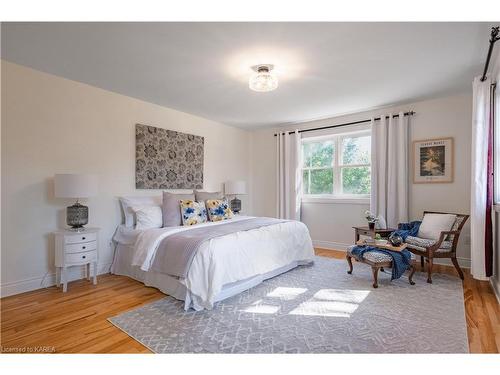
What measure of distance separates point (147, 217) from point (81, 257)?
0.82 meters

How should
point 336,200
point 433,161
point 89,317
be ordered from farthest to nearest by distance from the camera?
point 336,200 < point 433,161 < point 89,317

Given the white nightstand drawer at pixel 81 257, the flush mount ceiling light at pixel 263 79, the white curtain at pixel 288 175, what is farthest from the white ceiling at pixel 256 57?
the white nightstand drawer at pixel 81 257

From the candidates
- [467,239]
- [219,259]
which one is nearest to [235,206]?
[219,259]

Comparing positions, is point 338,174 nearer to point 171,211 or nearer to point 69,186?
point 171,211

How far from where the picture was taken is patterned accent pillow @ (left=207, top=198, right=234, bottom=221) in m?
3.92

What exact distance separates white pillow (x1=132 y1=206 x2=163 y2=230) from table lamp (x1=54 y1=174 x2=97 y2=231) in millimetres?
561

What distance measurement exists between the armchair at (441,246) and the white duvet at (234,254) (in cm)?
131

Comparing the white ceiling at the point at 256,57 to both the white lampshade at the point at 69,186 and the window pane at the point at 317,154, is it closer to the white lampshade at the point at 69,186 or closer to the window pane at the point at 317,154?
the white lampshade at the point at 69,186

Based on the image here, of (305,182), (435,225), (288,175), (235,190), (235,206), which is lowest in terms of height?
(435,225)

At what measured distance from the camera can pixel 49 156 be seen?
10.0 feet

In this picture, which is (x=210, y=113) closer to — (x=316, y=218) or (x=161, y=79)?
(x=161, y=79)

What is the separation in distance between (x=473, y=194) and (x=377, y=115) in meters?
1.97

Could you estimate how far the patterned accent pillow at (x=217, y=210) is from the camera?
3.92m

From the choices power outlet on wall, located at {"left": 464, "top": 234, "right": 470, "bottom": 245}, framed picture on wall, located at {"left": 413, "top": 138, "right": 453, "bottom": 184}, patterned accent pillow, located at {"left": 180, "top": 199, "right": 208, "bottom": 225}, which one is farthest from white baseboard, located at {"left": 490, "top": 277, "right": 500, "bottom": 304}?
patterned accent pillow, located at {"left": 180, "top": 199, "right": 208, "bottom": 225}
